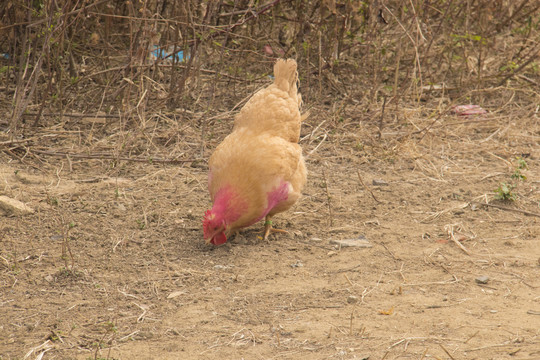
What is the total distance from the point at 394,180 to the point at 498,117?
6.54 feet

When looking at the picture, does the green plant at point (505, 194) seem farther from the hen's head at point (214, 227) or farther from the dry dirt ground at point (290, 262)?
the hen's head at point (214, 227)

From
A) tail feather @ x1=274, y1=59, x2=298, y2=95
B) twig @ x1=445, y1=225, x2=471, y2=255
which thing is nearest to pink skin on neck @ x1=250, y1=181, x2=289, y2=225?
tail feather @ x1=274, y1=59, x2=298, y2=95

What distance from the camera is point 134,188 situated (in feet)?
16.0

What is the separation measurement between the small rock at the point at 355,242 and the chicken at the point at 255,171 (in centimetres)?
41

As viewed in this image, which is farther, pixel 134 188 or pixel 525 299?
pixel 134 188

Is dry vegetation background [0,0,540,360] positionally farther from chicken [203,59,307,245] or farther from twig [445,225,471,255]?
chicken [203,59,307,245]

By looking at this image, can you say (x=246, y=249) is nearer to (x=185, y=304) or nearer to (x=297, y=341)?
(x=185, y=304)

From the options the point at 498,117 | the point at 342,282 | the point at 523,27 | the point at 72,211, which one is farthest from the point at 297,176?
the point at 523,27

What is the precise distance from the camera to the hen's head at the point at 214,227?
12.3ft

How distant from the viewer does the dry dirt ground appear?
285 centimetres

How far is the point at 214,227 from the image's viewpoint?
12.4ft

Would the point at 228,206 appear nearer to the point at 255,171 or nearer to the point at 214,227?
the point at 214,227

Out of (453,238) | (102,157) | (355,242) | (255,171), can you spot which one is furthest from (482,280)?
(102,157)

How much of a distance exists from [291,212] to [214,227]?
101 cm
